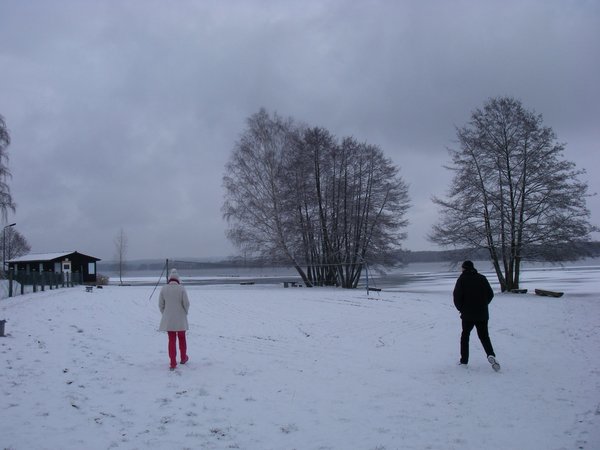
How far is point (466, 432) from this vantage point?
545 cm

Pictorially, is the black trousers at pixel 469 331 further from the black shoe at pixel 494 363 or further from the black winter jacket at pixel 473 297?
the black shoe at pixel 494 363

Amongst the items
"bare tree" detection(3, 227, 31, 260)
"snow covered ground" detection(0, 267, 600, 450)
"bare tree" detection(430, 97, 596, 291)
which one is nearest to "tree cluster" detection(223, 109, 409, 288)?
"bare tree" detection(430, 97, 596, 291)

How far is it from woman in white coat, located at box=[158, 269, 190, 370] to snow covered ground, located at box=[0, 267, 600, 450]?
17.2 inches

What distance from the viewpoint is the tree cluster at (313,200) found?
36125 millimetres

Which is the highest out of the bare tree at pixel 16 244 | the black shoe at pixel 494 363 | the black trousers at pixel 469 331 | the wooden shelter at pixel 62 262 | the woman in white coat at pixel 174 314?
→ the bare tree at pixel 16 244

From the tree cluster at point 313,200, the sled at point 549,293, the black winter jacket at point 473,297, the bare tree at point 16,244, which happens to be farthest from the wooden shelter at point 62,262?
the black winter jacket at point 473,297

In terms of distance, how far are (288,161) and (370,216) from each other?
700cm

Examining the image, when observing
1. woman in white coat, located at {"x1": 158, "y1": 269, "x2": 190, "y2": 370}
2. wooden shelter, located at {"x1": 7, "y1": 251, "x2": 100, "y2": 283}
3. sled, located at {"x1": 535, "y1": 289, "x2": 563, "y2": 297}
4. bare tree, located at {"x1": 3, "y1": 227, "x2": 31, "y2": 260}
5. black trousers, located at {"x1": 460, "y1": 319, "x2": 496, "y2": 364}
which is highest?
bare tree, located at {"x1": 3, "y1": 227, "x2": 31, "y2": 260}

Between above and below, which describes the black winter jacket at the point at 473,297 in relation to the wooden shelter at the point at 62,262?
below

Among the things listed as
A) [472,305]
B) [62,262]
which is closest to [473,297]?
[472,305]

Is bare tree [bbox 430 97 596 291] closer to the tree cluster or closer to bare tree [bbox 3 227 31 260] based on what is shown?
the tree cluster

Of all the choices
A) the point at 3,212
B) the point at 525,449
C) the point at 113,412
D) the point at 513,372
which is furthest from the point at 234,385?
the point at 3,212

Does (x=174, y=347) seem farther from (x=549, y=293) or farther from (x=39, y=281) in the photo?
(x=39, y=281)

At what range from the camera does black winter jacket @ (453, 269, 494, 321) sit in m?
8.76
